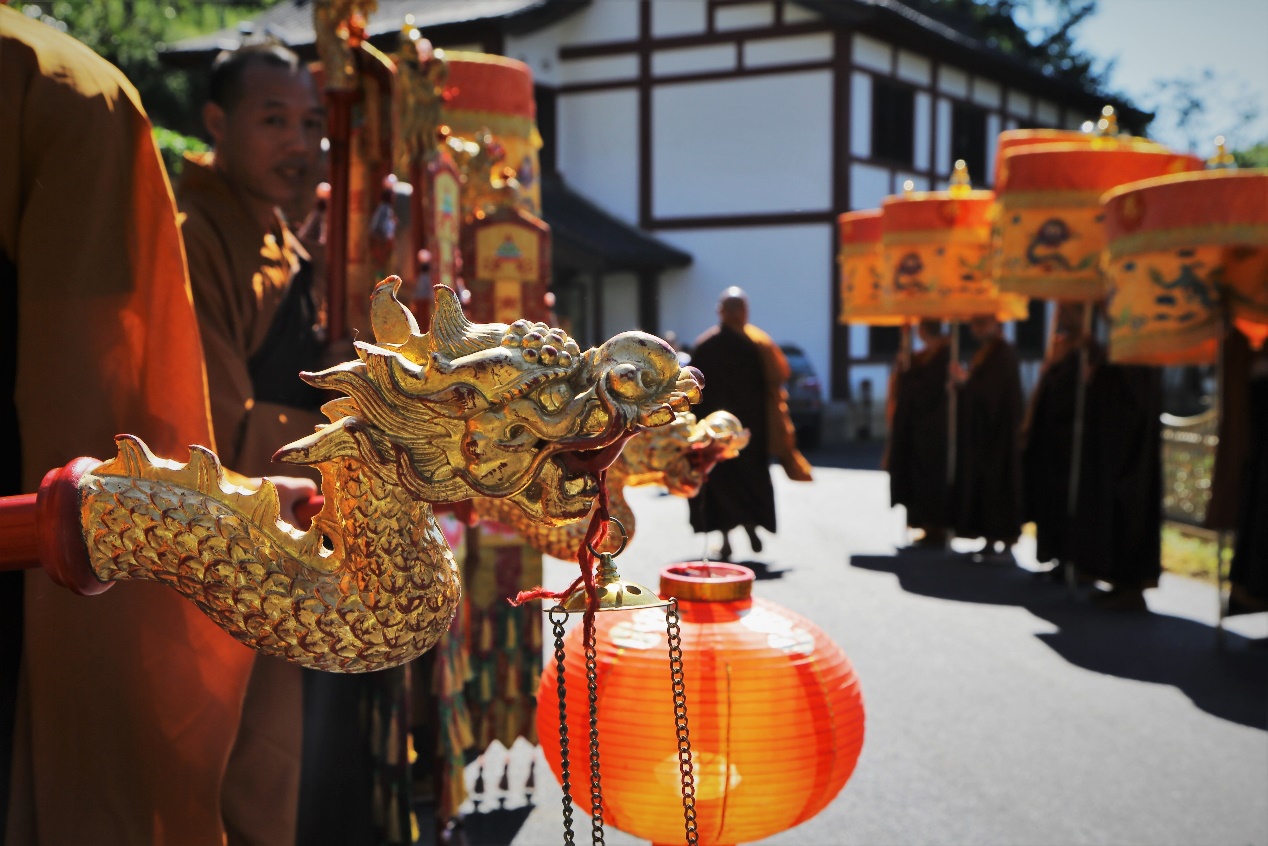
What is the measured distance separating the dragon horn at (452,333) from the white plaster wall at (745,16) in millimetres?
14300

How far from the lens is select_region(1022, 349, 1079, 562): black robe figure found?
19.9 ft

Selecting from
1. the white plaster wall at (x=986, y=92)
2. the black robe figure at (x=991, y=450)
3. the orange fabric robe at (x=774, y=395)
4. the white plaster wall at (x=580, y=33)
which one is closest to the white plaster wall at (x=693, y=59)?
the white plaster wall at (x=580, y=33)

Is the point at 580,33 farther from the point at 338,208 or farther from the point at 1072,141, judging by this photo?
the point at 338,208

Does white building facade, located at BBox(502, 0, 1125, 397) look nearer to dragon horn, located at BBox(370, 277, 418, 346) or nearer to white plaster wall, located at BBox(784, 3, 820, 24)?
white plaster wall, located at BBox(784, 3, 820, 24)

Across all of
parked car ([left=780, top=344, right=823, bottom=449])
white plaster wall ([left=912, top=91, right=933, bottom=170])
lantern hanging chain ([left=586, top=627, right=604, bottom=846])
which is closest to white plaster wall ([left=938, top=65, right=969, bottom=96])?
white plaster wall ([left=912, top=91, right=933, bottom=170])

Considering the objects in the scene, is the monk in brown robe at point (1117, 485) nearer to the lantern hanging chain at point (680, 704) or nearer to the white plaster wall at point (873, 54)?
the lantern hanging chain at point (680, 704)

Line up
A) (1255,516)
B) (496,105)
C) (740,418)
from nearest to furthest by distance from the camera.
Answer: (496,105), (1255,516), (740,418)

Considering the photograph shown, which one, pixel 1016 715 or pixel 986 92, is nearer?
pixel 1016 715

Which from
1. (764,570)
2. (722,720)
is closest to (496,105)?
(722,720)

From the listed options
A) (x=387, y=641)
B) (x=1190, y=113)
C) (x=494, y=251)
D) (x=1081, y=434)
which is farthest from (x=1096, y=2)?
(x=387, y=641)

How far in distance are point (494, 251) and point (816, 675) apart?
1.98 meters

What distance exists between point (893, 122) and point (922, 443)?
28.9ft

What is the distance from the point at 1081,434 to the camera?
18.9ft

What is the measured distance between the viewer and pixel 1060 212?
5.19 m
